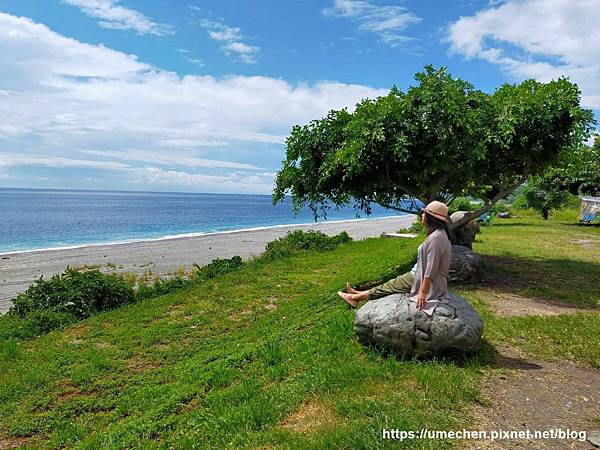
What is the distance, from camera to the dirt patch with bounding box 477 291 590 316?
29.4ft

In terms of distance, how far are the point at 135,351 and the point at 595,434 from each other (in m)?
7.94

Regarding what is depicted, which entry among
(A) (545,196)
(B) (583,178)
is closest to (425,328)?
(B) (583,178)

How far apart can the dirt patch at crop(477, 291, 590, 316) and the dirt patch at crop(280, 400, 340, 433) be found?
5.15 m

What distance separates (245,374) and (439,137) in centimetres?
758

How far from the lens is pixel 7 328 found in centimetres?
1076

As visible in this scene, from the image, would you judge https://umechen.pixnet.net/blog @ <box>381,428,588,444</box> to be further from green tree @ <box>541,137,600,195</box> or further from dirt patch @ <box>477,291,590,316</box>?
green tree @ <box>541,137,600,195</box>

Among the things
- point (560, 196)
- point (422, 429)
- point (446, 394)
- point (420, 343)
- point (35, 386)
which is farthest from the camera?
point (560, 196)

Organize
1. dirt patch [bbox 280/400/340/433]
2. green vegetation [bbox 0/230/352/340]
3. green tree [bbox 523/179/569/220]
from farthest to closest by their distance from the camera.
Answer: green tree [bbox 523/179/569/220] < green vegetation [bbox 0/230/352/340] < dirt patch [bbox 280/400/340/433]

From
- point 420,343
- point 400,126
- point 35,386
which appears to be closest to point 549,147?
point 400,126

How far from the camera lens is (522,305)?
9562 mm

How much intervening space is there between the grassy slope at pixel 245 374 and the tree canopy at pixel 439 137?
319 centimetres

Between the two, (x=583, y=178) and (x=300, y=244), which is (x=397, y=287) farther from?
(x=583, y=178)

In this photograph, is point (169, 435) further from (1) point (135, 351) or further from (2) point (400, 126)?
(2) point (400, 126)

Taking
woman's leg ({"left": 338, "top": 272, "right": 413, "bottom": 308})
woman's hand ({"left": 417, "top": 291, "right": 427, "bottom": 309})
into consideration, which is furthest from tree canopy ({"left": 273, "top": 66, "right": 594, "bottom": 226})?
woman's hand ({"left": 417, "top": 291, "right": 427, "bottom": 309})
